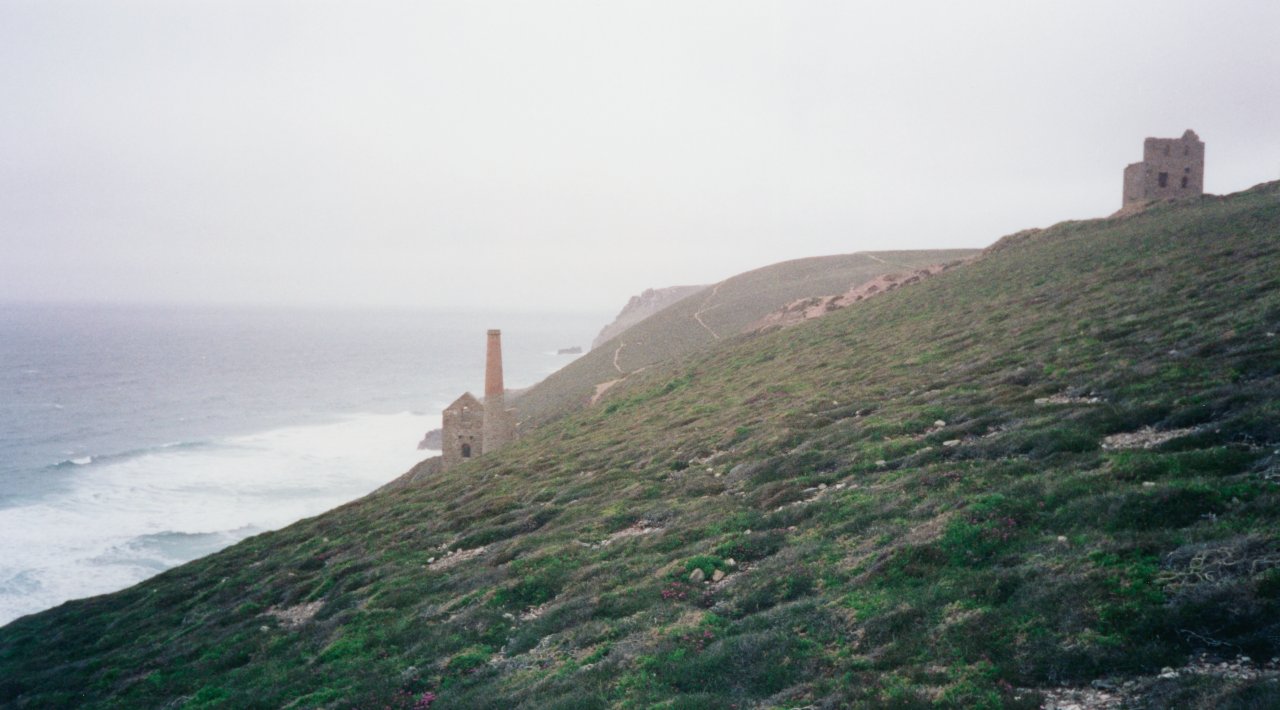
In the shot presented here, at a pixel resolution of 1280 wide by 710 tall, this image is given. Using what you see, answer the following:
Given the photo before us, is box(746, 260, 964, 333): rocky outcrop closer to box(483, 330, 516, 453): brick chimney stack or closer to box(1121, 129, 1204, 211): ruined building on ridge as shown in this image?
box(1121, 129, 1204, 211): ruined building on ridge

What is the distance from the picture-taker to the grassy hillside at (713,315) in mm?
70750

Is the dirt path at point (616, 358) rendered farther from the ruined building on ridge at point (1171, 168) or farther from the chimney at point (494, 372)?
the ruined building on ridge at point (1171, 168)

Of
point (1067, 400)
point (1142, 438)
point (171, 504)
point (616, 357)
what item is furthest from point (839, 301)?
point (171, 504)

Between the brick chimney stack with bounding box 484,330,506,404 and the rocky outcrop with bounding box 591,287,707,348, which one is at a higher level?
the rocky outcrop with bounding box 591,287,707,348

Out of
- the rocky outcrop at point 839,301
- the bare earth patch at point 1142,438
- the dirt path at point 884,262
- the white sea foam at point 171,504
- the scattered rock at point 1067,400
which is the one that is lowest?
the white sea foam at point 171,504

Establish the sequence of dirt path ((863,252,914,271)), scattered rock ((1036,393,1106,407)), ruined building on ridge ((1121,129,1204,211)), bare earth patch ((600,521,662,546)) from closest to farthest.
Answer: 1. scattered rock ((1036,393,1106,407))
2. bare earth patch ((600,521,662,546))
3. ruined building on ridge ((1121,129,1204,211))
4. dirt path ((863,252,914,271))

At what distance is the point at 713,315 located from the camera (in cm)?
8994

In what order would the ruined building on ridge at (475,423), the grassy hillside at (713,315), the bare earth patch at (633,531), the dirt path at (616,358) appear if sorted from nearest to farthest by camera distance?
the bare earth patch at (633,531) < the ruined building on ridge at (475,423) < the grassy hillside at (713,315) < the dirt path at (616,358)

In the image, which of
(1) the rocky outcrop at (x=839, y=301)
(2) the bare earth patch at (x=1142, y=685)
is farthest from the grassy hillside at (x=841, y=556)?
(1) the rocky outcrop at (x=839, y=301)

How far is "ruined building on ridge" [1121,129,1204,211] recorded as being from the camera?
4206cm

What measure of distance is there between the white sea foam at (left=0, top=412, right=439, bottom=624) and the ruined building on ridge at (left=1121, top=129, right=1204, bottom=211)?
213 ft

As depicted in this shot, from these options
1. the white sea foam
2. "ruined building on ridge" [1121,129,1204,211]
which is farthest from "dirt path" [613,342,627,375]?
"ruined building on ridge" [1121,129,1204,211]

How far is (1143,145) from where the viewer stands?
4303cm

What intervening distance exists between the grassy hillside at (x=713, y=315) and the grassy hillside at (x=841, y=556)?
30.8 meters
